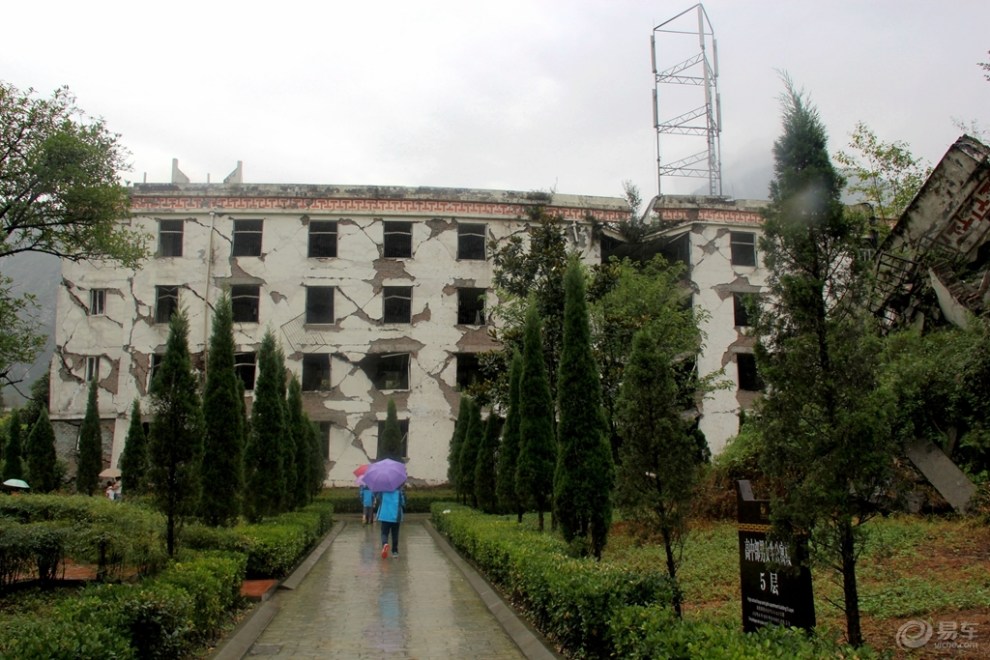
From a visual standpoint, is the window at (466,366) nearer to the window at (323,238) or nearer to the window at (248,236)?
the window at (323,238)

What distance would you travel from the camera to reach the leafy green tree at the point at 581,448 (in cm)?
1034

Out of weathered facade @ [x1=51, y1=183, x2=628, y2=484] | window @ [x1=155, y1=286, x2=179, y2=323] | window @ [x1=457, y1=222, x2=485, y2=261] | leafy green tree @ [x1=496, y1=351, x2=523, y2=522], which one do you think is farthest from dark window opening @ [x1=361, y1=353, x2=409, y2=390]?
leafy green tree @ [x1=496, y1=351, x2=523, y2=522]

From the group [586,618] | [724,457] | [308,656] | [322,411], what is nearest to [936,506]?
[724,457]

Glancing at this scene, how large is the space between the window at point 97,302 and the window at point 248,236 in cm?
520

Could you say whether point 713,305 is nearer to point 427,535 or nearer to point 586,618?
point 427,535

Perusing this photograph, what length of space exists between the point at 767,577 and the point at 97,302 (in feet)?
96.3

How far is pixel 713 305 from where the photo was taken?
30391mm

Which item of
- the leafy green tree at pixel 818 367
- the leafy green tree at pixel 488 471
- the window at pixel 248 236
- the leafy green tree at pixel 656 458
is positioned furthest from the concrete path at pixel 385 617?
the window at pixel 248 236

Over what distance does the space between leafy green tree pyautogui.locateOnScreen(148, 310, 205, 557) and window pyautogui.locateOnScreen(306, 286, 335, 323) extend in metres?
20.3

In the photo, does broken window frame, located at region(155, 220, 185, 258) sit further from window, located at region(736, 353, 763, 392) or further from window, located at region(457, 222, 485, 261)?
window, located at region(736, 353, 763, 392)

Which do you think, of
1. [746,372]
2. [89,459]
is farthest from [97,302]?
[746,372]

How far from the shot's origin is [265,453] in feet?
51.8

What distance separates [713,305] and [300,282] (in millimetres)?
15128

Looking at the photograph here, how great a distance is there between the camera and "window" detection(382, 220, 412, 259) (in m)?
30.3
